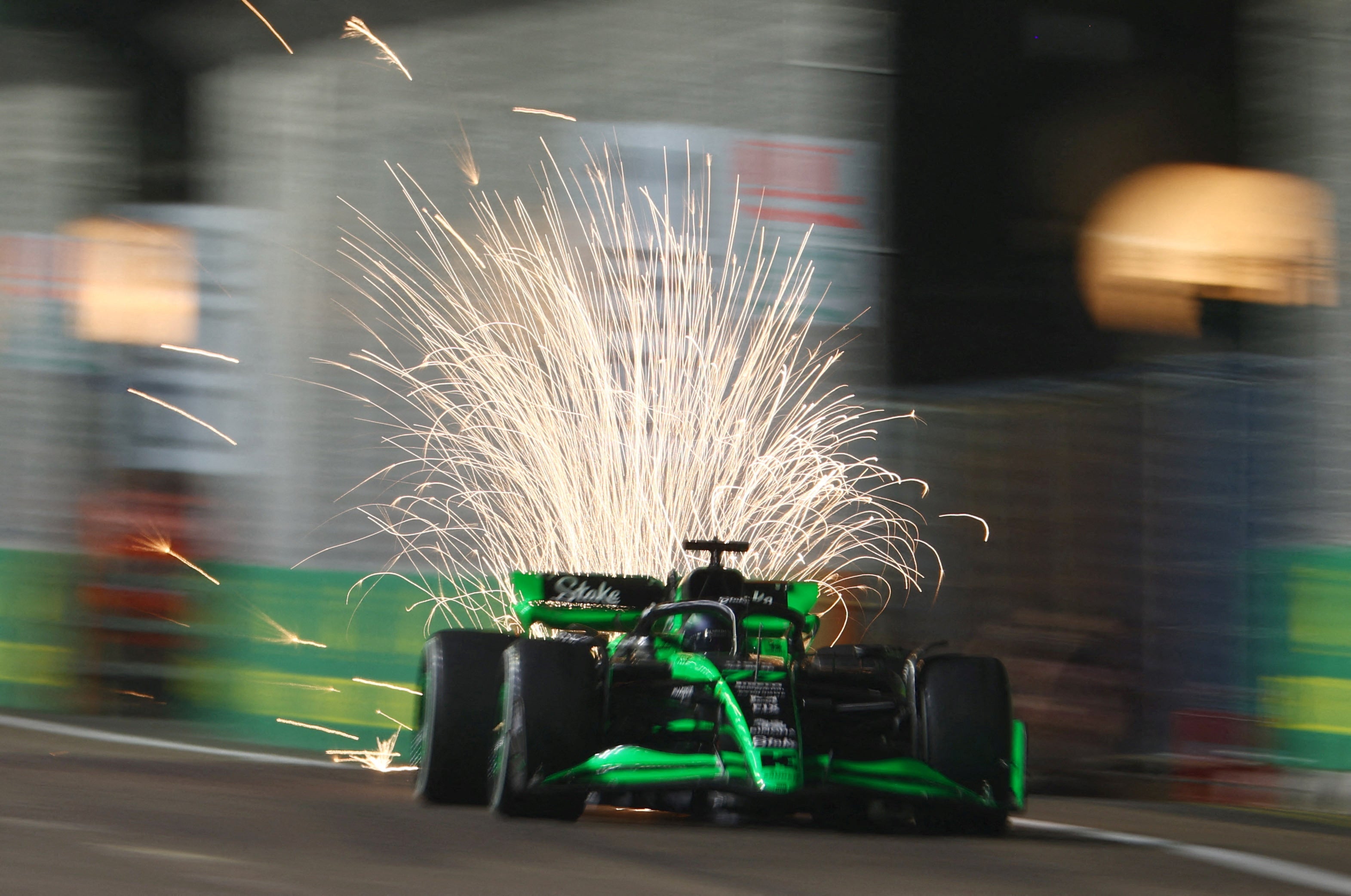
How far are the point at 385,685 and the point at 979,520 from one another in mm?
4354

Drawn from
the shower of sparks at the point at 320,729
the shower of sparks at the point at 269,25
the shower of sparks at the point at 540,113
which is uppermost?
the shower of sparks at the point at 269,25

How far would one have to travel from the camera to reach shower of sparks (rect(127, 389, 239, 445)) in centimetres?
1514

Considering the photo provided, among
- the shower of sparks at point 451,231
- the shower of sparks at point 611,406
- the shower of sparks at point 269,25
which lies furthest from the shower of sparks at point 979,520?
the shower of sparks at point 269,25

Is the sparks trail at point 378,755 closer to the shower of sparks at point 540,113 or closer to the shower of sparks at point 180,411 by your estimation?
the shower of sparks at point 180,411

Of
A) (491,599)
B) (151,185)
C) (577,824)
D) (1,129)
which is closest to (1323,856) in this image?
(577,824)

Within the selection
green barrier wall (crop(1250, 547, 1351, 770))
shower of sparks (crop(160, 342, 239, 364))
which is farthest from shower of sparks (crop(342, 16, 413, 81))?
green barrier wall (crop(1250, 547, 1351, 770))

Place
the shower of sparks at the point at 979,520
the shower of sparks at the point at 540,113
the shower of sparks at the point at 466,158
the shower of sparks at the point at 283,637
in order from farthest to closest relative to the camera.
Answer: the shower of sparks at the point at 466,158 → the shower of sparks at the point at 540,113 → the shower of sparks at the point at 283,637 → the shower of sparks at the point at 979,520

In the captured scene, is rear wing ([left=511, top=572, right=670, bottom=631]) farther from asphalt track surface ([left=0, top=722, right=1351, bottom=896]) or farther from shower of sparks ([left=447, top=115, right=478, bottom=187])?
shower of sparks ([left=447, top=115, right=478, bottom=187])

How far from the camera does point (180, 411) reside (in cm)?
1584

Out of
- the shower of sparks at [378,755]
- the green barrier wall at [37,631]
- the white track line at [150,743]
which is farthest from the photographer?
the green barrier wall at [37,631]

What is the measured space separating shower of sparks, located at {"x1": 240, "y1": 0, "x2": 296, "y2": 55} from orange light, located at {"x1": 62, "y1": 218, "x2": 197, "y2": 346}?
6.36ft

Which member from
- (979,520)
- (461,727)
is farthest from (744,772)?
(979,520)

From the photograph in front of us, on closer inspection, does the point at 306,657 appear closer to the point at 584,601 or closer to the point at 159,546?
the point at 159,546

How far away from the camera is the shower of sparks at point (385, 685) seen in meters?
A: 12.9
